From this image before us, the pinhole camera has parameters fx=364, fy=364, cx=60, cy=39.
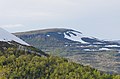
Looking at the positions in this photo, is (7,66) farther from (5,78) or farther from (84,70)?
(84,70)

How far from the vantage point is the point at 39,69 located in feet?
191

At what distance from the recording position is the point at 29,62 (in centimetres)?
6028

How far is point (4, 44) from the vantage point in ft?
240

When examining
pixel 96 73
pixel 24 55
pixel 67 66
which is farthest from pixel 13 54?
pixel 96 73

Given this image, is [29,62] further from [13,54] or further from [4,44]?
[4,44]

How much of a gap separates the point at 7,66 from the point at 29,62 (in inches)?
169

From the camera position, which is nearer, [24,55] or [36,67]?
[36,67]

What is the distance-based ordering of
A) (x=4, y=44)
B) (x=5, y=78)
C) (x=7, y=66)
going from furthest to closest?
(x=4, y=44) < (x=7, y=66) < (x=5, y=78)

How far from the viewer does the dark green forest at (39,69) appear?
55506mm

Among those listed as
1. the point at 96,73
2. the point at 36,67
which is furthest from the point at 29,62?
the point at 96,73

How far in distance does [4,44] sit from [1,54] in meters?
9.56

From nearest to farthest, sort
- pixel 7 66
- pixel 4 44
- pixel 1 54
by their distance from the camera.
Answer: pixel 7 66 < pixel 1 54 < pixel 4 44

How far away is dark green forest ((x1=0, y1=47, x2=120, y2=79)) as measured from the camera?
5551cm

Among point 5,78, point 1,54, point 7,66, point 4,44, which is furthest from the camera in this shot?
point 4,44
